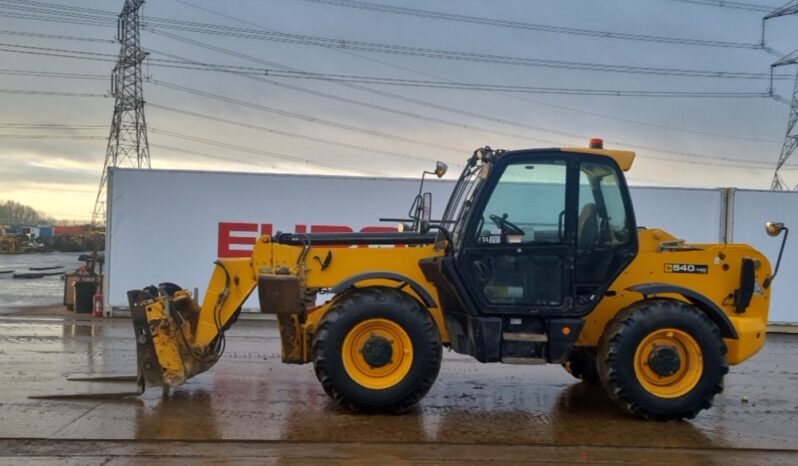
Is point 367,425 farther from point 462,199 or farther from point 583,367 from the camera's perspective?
point 583,367

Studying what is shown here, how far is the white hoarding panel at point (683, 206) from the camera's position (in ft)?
45.1

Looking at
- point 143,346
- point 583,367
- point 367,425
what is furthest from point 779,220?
point 143,346

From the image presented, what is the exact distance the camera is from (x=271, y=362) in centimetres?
866

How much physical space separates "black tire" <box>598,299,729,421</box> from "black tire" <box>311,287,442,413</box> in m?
1.51

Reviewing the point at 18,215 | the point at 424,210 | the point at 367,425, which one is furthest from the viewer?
the point at 18,215

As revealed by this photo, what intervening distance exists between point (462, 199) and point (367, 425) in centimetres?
228

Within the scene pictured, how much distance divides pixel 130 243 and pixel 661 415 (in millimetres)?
10915

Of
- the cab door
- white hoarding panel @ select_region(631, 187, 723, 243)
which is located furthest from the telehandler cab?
white hoarding panel @ select_region(631, 187, 723, 243)

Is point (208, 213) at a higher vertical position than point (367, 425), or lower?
higher

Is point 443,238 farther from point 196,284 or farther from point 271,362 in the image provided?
point 196,284

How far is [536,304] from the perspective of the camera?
19.6ft

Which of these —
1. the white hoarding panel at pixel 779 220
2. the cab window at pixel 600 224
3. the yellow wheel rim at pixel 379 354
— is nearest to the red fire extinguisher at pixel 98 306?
the yellow wheel rim at pixel 379 354

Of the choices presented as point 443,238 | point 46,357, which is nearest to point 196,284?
point 46,357

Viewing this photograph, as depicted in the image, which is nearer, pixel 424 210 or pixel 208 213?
pixel 424 210
